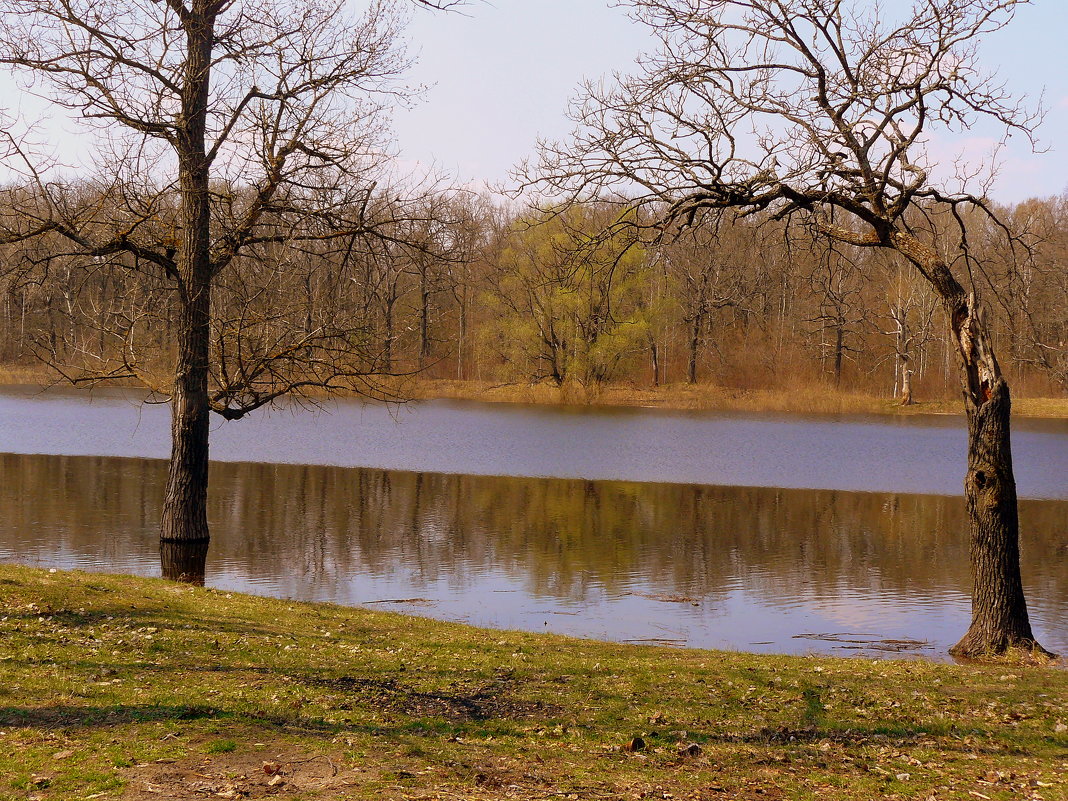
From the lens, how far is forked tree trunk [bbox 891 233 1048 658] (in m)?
11.1

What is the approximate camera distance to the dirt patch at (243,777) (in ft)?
16.1

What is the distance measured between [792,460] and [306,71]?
2405 centimetres

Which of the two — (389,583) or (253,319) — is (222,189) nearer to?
(253,319)

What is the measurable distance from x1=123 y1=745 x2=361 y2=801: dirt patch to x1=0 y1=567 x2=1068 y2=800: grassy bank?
16mm

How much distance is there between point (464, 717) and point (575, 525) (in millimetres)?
14200

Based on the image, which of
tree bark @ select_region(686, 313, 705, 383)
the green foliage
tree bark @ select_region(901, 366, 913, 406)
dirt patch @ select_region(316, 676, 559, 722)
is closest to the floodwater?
dirt patch @ select_region(316, 676, 559, 722)

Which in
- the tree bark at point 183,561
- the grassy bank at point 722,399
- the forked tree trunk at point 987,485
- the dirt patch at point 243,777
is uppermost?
the grassy bank at point 722,399

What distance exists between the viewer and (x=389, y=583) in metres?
15.2

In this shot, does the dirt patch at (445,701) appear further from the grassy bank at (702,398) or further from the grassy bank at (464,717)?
the grassy bank at (702,398)

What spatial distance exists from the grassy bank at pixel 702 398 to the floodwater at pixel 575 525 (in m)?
16.0

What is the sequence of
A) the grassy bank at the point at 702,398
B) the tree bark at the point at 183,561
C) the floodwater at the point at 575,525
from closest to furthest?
the floodwater at the point at 575,525, the tree bark at the point at 183,561, the grassy bank at the point at 702,398

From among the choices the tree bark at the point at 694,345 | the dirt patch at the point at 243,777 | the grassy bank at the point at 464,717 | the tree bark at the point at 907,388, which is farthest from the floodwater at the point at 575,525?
the tree bark at the point at 694,345

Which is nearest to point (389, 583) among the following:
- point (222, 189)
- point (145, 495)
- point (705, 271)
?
point (222, 189)

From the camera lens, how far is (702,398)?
5925 centimetres
